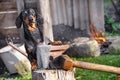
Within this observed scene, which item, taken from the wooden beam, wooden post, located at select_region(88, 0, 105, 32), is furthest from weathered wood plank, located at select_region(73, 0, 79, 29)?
the wooden beam

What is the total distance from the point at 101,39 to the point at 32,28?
4.81m

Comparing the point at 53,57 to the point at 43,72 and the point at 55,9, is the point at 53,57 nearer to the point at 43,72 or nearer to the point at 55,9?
the point at 43,72

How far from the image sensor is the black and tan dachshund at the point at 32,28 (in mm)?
4203

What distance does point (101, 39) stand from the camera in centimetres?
882

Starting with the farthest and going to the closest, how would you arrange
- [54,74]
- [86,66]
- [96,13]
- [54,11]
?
[96,13] < [54,11] < [54,74] < [86,66]

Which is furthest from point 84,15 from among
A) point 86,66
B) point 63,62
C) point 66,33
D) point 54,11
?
point 86,66

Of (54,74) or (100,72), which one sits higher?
(54,74)

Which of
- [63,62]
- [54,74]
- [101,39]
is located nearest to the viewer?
[63,62]

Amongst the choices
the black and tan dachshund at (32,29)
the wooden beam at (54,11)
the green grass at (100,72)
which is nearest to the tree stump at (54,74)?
the black and tan dachshund at (32,29)

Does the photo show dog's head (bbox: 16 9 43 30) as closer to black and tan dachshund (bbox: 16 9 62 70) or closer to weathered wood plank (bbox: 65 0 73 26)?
black and tan dachshund (bbox: 16 9 62 70)

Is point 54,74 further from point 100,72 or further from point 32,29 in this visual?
point 100,72

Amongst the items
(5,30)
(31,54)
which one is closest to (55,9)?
(5,30)

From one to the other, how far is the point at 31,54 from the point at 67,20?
4.97m

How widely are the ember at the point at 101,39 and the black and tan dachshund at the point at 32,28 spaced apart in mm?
4095
